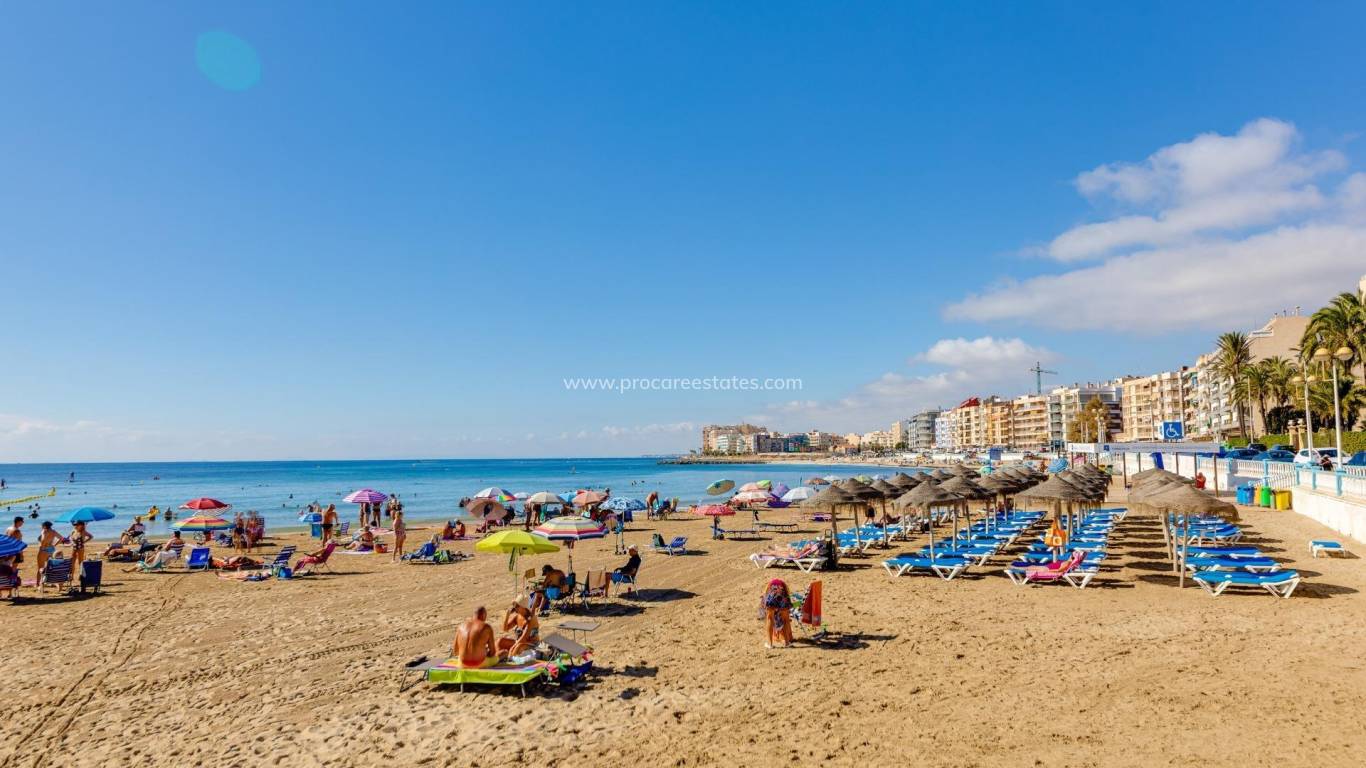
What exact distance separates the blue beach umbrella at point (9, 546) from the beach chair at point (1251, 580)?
2253 centimetres

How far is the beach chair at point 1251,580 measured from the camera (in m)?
12.1

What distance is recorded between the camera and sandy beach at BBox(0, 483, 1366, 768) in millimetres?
6770

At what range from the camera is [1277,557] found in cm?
1602

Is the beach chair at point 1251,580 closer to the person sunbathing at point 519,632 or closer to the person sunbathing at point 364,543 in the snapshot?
the person sunbathing at point 519,632

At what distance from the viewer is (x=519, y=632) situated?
9.31 metres

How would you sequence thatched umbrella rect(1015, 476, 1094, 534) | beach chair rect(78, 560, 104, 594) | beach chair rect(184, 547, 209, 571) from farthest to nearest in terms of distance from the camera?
beach chair rect(184, 547, 209, 571)
thatched umbrella rect(1015, 476, 1094, 534)
beach chair rect(78, 560, 104, 594)

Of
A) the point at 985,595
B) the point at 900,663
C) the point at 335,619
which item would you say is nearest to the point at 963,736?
the point at 900,663

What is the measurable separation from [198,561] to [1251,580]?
918 inches

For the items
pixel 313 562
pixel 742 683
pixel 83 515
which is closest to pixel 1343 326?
pixel 742 683

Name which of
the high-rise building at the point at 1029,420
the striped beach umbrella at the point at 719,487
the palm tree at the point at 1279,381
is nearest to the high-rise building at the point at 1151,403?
the high-rise building at the point at 1029,420

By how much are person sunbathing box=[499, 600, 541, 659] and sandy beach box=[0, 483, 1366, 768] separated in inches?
26.8

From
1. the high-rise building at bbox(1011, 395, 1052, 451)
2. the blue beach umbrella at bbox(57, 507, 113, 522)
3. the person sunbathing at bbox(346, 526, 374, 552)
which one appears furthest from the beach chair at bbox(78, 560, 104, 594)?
the high-rise building at bbox(1011, 395, 1052, 451)

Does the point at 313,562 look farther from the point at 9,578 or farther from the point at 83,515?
the point at 83,515

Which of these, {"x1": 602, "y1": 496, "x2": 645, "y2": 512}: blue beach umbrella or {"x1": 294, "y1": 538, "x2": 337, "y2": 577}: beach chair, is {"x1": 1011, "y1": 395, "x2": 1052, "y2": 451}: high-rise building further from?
{"x1": 294, "y1": 538, "x2": 337, "y2": 577}: beach chair
